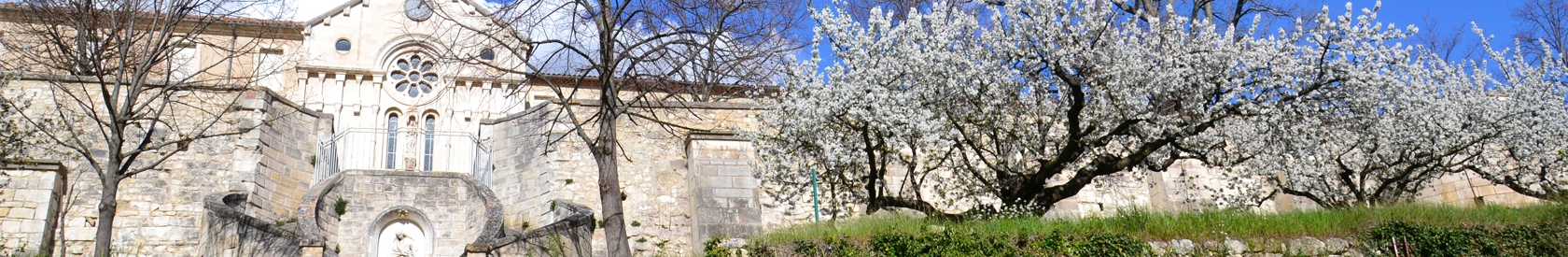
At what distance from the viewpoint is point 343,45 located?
89.5ft

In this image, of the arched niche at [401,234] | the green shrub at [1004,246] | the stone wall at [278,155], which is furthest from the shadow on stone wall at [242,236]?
the green shrub at [1004,246]

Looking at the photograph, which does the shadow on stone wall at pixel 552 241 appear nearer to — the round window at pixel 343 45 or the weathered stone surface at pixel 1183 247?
the weathered stone surface at pixel 1183 247

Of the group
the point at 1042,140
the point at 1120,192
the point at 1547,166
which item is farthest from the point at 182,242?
the point at 1547,166

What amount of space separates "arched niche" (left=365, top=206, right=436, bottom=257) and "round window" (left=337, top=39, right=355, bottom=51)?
13.5 m

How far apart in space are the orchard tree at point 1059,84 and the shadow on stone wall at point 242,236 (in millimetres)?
6664

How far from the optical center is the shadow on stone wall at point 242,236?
13.4m

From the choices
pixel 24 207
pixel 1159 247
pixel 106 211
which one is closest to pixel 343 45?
pixel 24 207

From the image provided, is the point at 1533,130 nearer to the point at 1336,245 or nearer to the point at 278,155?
the point at 1336,245

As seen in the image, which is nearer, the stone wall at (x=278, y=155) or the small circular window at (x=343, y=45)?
the stone wall at (x=278, y=155)

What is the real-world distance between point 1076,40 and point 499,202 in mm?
8333

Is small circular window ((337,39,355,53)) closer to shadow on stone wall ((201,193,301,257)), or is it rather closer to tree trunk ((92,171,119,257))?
shadow on stone wall ((201,193,301,257))

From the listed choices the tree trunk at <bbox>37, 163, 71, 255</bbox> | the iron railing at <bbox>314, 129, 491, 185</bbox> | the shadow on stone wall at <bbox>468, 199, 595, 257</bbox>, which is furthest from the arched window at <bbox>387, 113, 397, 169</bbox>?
the shadow on stone wall at <bbox>468, 199, 595, 257</bbox>

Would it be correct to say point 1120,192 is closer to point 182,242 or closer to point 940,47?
point 940,47

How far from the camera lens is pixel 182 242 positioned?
46.7ft
